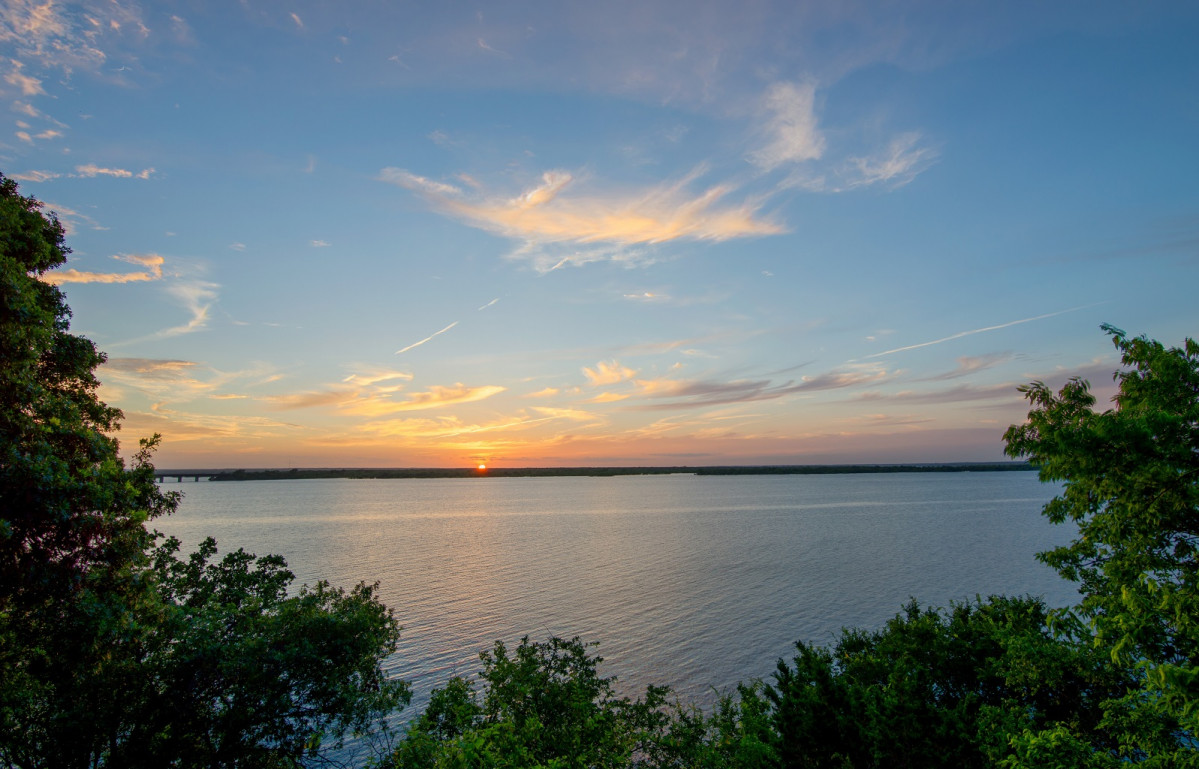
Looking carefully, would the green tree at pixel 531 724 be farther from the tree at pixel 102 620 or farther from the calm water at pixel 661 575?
the calm water at pixel 661 575

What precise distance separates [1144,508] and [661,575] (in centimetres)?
5647

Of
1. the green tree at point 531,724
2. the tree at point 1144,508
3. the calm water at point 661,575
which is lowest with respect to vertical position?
the calm water at point 661,575

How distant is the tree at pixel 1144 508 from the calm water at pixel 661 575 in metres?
21.8

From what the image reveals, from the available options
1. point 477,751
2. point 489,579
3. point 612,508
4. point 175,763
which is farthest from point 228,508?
Result: point 477,751

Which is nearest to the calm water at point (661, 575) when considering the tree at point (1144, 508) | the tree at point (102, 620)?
the tree at point (102, 620)

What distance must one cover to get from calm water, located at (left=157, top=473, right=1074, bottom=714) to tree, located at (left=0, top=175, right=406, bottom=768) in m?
13.6

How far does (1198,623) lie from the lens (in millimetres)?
11586

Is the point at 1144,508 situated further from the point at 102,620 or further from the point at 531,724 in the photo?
the point at 102,620

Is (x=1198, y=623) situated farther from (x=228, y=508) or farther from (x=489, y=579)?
(x=228, y=508)

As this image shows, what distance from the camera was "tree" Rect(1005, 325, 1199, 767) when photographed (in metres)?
12.2

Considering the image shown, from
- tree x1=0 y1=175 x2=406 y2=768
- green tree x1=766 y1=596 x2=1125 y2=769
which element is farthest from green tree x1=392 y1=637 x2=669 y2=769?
green tree x1=766 y1=596 x2=1125 y2=769

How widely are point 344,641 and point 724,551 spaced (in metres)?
69.4

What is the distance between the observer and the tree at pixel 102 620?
1398 centimetres

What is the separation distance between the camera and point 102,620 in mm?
15172
